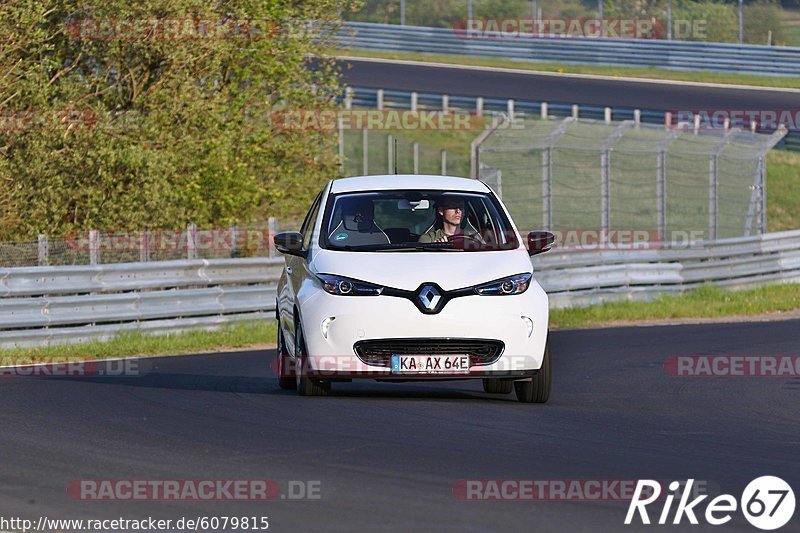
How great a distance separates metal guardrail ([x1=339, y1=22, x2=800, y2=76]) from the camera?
155 feet

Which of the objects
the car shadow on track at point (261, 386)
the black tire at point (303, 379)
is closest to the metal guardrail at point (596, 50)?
the car shadow on track at point (261, 386)

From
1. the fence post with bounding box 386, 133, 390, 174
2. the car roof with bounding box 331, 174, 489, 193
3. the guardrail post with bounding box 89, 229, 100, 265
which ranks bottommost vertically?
the fence post with bounding box 386, 133, 390, 174

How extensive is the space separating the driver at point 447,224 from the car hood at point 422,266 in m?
0.43

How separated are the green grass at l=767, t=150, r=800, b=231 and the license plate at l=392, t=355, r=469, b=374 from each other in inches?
1073

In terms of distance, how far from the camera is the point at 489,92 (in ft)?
146

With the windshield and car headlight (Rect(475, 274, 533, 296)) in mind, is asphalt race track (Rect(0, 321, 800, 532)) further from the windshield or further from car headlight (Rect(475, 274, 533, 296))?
the windshield

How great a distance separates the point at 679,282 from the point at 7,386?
14.5m

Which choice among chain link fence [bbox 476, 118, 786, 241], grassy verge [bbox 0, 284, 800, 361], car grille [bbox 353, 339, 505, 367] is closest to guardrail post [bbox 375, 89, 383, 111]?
chain link fence [bbox 476, 118, 786, 241]

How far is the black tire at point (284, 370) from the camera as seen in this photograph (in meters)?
12.2

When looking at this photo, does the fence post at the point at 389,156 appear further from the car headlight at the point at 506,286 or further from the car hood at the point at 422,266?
the car headlight at the point at 506,286

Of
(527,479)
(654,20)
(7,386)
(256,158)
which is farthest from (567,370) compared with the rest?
(654,20)

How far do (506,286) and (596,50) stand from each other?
40.8 meters

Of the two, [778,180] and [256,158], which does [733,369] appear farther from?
[778,180]

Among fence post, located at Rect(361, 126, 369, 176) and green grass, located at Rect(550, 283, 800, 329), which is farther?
fence post, located at Rect(361, 126, 369, 176)
